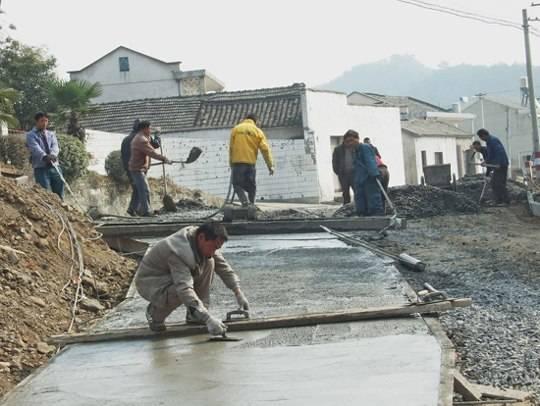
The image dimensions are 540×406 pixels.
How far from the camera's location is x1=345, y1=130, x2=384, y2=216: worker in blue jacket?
15.0m

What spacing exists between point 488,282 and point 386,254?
163 centimetres

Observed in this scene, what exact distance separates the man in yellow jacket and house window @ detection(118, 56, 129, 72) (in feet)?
108

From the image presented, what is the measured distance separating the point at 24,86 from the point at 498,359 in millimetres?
28498

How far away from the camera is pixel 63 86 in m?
23.1

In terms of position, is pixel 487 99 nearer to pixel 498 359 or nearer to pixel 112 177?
pixel 112 177

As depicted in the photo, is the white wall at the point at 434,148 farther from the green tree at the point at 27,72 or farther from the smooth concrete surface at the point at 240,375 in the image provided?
the smooth concrete surface at the point at 240,375

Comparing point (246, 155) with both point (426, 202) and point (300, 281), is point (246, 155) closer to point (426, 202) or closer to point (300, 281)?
point (426, 202)

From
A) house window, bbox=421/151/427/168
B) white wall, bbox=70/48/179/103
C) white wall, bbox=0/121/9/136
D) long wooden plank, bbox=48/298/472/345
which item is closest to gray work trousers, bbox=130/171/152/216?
white wall, bbox=0/121/9/136

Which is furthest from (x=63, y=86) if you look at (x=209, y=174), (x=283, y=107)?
(x=283, y=107)

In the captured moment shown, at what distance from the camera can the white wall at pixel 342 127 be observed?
3541cm

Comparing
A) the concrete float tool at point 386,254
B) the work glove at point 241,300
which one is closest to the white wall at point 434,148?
the concrete float tool at point 386,254

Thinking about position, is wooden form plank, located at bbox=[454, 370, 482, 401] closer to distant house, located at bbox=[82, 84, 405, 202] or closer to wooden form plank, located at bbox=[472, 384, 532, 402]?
wooden form plank, located at bbox=[472, 384, 532, 402]

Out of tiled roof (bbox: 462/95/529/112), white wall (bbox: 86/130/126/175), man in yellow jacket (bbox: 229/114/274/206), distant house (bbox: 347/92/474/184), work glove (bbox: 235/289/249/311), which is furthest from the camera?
tiled roof (bbox: 462/95/529/112)

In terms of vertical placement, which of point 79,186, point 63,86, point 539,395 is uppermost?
point 63,86
